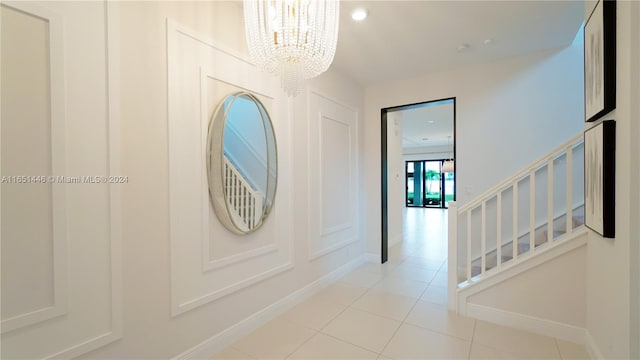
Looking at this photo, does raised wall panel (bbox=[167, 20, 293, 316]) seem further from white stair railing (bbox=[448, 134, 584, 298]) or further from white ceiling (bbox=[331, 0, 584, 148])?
white stair railing (bbox=[448, 134, 584, 298])

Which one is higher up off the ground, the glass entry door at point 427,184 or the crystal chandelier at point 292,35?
the crystal chandelier at point 292,35

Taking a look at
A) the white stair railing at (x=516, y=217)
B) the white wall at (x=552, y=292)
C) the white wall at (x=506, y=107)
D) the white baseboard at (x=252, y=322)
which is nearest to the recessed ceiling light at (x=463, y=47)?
the white wall at (x=506, y=107)

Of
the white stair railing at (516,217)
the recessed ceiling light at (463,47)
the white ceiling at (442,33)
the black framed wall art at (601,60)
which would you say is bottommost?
the white stair railing at (516,217)

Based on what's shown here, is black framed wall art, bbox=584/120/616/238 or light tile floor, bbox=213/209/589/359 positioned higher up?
black framed wall art, bbox=584/120/616/238

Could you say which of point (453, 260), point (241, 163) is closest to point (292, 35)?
point (241, 163)

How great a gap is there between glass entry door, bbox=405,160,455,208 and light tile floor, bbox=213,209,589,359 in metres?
9.09

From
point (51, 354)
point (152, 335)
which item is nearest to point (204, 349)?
point (152, 335)

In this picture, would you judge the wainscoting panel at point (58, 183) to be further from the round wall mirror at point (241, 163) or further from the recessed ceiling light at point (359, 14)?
the recessed ceiling light at point (359, 14)

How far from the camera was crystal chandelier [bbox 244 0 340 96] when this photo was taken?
1356mm

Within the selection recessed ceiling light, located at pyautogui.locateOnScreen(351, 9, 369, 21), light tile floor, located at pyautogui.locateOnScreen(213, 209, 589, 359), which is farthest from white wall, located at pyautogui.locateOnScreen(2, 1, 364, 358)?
recessed ceiling light, located at pyautogui.locateOnScreen(351, 9, 369, 21)

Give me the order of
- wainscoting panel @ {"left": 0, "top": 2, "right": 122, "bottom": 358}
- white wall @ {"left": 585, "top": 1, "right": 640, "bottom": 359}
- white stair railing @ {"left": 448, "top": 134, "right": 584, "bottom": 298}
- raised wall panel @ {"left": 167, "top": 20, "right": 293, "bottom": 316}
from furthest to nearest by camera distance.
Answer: white stair railing @ {"left": 448, "top": 134, "right": 584, "bottom": 298}
raised wall panel @ {"left": 167, "top": 20, "right": 293, "bottom": 316}
white wall @ {"left": 585, "top": 1, "right": 640, "bottom": 359}
wainscoting panel @ {"left": 0, "top": 2, "right": 122, "bottom": 358}

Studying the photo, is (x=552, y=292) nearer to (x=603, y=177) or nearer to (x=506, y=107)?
(x=603, y=177)

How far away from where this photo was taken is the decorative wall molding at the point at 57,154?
4.15 ft

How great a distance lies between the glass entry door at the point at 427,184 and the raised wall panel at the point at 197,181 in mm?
10824
